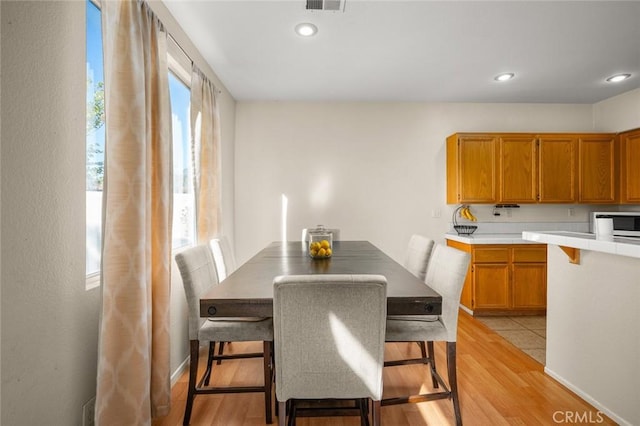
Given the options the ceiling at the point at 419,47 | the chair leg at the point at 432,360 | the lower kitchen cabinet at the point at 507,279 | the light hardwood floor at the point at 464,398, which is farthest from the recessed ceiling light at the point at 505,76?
the chair leg at the point at 432,360

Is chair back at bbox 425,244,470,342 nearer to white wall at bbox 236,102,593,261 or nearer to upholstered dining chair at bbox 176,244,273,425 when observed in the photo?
upholstered dining chair at bbox 176,244,273,425

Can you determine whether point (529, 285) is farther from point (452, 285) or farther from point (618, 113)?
point (452, 285)

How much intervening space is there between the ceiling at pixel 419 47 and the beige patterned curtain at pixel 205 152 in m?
0.37

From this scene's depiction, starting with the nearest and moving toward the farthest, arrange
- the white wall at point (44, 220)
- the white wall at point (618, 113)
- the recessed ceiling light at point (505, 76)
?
1. the white wall at point (44, 220)
2. the recessed ceiling light at point (505, 76)
3. the white wall at point (618, 113)

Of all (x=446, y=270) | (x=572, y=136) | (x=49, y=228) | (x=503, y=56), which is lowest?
(x=446, y=270)

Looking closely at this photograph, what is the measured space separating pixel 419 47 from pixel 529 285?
2.84m

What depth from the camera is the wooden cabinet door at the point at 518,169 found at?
4004 mm

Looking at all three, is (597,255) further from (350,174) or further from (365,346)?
(350,174)

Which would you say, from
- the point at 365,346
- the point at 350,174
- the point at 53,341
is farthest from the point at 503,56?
the point at 53,341

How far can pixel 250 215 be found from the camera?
4324 millimetres

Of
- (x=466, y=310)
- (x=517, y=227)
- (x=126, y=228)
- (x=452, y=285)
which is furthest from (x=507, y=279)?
(x=126, y=228)

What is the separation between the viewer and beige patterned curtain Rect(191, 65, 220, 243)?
2.84m

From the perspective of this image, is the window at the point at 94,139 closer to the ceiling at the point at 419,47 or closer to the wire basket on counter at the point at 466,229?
the ceiling at the point at 419,47

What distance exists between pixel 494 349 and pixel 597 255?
129 centimetres
